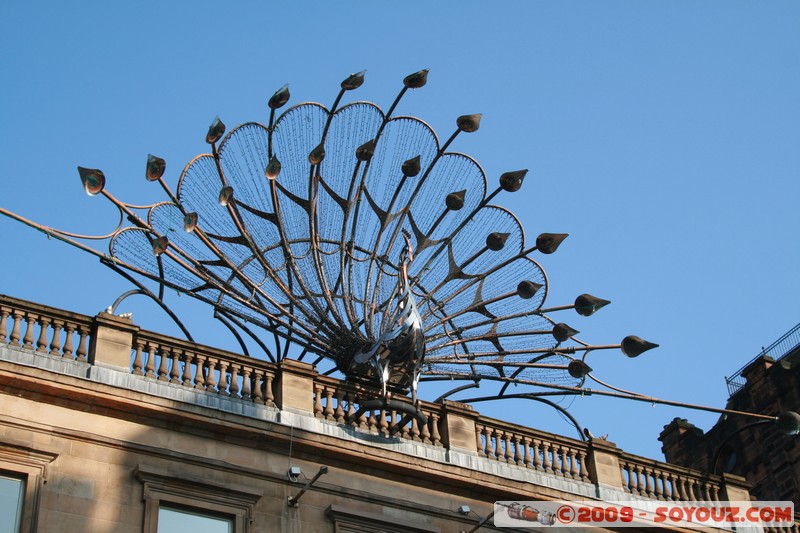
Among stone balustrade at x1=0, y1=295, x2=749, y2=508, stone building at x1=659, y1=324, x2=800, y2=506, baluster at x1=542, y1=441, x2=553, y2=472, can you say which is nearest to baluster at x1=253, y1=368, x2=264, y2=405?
stone balustrade at x1=0, y1=295, x2=749, y2=508

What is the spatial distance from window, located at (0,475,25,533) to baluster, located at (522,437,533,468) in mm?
10223

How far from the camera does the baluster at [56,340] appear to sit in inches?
1018

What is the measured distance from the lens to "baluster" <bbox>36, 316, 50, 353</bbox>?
25.8 meters

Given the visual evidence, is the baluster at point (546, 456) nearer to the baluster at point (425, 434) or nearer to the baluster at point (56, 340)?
the baluster at point (425, 434)

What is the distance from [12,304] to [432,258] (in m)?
9.95

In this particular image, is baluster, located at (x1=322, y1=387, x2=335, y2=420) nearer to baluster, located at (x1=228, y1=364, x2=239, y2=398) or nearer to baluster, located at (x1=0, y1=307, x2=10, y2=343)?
baluster, located at (x1=228, y1=364, x2=239, y2=398)

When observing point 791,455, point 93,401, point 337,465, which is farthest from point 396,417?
point 791,455

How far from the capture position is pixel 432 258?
3278 centimetres

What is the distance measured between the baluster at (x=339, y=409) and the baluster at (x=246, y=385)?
5.69ft

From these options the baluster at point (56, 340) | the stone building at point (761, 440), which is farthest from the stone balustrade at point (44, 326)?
the stone building at point (761, 440)

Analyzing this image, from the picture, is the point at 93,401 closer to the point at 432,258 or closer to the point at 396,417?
the point at 396,417
